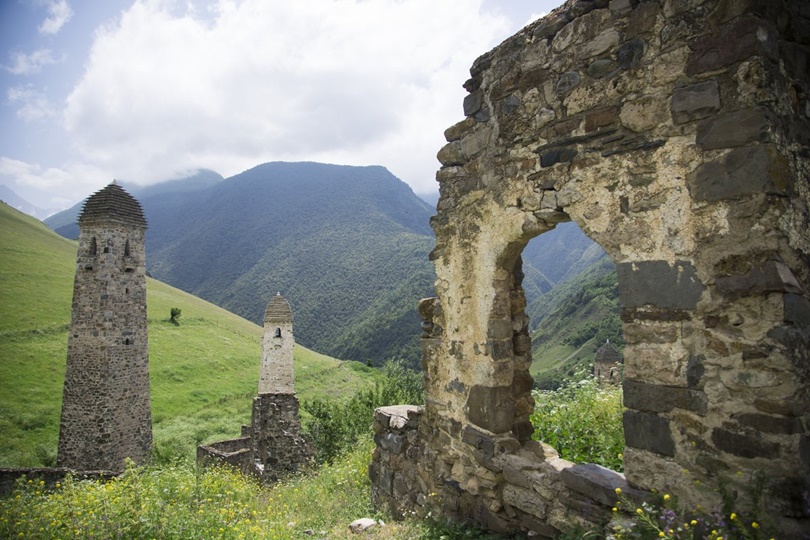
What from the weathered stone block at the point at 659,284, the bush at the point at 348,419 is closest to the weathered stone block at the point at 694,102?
the weathered stone block at the point at 659,284

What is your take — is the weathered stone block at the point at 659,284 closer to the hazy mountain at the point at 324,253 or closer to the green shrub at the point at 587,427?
the green shrub at the point at 587,427

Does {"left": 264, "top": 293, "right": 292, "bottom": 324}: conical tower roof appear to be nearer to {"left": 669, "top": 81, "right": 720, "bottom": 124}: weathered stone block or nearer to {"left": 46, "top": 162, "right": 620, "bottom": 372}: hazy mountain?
{"left": 669, "top": 81, "right": 720, "bottom": 124}: weathered stone block

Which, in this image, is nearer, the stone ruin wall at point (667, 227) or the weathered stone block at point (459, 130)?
the stone ruin wall at point (667, 227)

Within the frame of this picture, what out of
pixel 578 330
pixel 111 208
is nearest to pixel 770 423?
pixel 111 208

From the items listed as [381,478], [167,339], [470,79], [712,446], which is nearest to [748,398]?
[712,446]

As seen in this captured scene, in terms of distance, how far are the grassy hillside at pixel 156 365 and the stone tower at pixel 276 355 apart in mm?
4786

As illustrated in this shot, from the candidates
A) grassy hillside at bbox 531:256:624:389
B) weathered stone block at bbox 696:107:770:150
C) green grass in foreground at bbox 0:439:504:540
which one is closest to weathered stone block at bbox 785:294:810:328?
weathered stone block at bbox 696:107:770:150

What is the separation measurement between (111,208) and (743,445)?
58.5 feet

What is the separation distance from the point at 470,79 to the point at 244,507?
5.18 metres

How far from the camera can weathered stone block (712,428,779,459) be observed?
8.20ft

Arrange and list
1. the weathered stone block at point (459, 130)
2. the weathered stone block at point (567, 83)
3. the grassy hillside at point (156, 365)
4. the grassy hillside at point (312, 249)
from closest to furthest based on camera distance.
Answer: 1. the weathered stone block at point (567, 83)
2. the weathered stone block at point (459, 130)
3. the grassy hillside at point (156, 365)
4. the grassy hillside at point (312, 249)

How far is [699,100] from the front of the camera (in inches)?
111

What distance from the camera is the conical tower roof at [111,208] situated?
52.0 ft

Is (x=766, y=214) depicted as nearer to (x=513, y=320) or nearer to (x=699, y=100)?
(x=699, y=100)
